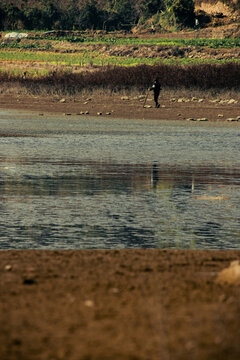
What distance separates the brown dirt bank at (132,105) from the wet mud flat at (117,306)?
24.8 m

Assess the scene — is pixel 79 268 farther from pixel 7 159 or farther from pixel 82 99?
pixel 82 99

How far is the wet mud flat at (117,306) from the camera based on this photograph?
485 centimetres

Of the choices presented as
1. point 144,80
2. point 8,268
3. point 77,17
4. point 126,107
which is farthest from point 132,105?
point 77,17

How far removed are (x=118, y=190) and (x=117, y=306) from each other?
313 inches

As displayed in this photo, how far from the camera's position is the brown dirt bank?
3634cm

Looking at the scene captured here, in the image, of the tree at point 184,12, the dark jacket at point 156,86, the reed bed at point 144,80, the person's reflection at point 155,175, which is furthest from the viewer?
the tree at point 184,12

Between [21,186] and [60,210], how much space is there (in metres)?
2.44

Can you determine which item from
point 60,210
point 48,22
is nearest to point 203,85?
point 60,210

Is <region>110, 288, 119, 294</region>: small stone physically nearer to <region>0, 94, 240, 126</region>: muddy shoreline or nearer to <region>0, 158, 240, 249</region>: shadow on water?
<region>0, 158, 240, 249</region>: shadow on water

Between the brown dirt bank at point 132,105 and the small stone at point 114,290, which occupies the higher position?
the small stone at point 114,290

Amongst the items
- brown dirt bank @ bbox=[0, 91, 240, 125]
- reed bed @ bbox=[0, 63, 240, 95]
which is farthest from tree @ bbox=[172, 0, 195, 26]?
brown dirt bank @ bbox=[0, 91, 240, 125]

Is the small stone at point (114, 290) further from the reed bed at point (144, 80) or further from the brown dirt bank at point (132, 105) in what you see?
the reed bed at point (144, 80)

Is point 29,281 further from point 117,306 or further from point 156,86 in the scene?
point 156,86

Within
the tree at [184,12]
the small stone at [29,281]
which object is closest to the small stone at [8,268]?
the small stone at [29,281]
